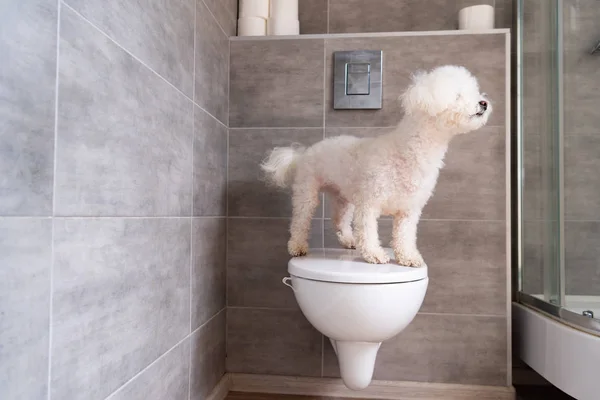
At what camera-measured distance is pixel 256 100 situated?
66.1 inches

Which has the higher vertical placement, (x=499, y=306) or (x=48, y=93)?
(x=48, y=93)

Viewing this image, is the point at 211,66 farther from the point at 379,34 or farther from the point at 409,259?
the point at 409,259

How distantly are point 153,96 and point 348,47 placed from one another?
0.90m

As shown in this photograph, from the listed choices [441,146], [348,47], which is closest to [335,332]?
[441,146]

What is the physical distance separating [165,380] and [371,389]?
0.84 metres

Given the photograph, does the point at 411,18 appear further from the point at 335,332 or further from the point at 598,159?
the point at 335,332

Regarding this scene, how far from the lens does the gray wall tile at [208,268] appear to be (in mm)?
1310

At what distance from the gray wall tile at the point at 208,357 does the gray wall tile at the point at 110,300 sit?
198 mm

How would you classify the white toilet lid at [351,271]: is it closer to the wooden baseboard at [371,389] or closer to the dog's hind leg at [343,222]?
the dog's hind leg at [343,222]

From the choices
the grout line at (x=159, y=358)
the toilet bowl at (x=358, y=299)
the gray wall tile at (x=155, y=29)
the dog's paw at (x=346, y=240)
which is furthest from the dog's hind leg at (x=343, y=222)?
the gray wall tile at (x=155, y=29)

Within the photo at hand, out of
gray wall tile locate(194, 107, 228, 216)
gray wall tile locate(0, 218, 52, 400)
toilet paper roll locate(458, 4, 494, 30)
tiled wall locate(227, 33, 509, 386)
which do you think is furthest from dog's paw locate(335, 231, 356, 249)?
gray wall tile locate(0, 218, 52, 400)

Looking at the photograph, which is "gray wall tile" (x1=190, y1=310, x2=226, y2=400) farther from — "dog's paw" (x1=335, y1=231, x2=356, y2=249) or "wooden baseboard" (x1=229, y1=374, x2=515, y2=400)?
"dog's paw" (x1=335, y1=231, x2=356, y2=249)

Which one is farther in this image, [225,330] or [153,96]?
[225,330]

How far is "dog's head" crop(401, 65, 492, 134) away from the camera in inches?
43.6
